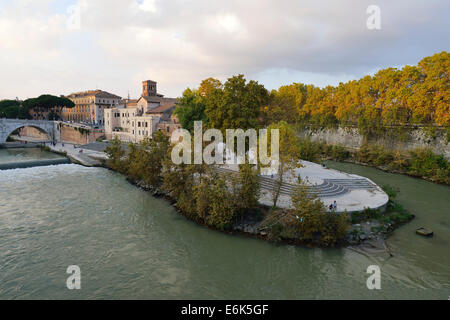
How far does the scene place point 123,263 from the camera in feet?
38.7

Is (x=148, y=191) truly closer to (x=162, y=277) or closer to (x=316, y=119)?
(x=162, y=277)

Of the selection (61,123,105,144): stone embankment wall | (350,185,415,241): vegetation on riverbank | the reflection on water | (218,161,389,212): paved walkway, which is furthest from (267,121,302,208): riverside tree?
(61,123,105,144): stone embankment wall

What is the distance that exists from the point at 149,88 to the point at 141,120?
87.1ft

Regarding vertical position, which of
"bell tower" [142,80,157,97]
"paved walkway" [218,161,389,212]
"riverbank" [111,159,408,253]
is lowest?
"riverbank" [111,159,408,253]

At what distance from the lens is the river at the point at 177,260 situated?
10.1 meters

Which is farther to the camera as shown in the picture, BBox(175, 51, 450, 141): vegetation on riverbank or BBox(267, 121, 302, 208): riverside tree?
BBox(175, 51, 450, 141): vegetation on riverbank

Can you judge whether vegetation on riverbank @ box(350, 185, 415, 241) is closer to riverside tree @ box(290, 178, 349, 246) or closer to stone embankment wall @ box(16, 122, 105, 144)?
riverside tree @ box(290, 178, 349, 246)

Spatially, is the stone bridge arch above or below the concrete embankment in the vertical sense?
above

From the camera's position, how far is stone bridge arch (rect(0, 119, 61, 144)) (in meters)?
46.9

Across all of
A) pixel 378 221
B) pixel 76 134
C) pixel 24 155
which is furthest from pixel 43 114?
pixel 378 221

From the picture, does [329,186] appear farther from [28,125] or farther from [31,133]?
[31,133]

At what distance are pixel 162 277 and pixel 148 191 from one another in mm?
Answer: 11892

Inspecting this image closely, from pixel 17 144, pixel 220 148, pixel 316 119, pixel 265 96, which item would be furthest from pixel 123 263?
pixel 17 144

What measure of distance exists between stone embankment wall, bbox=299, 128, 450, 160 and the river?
45.5 ft
